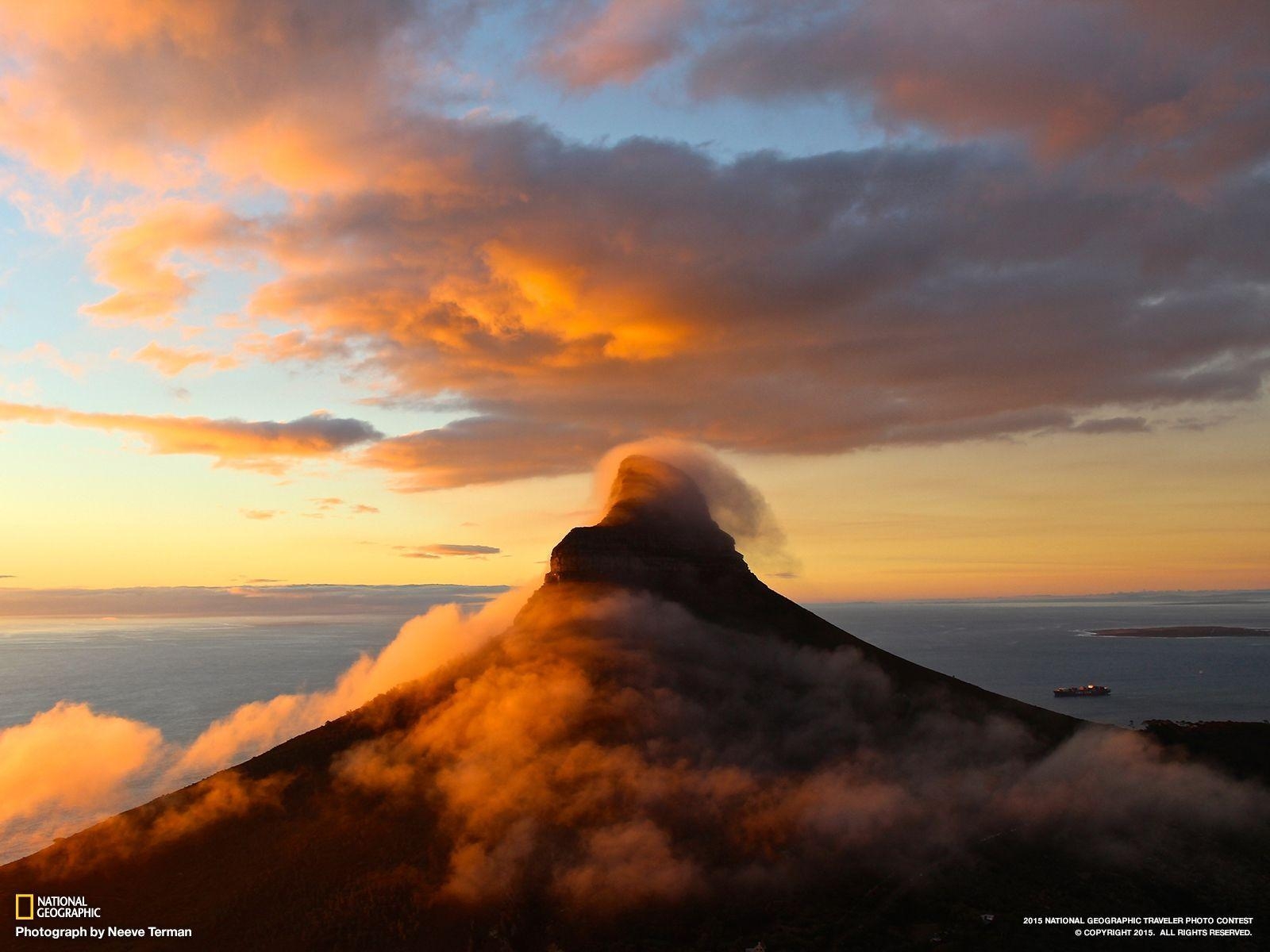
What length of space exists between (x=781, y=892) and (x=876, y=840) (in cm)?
1811

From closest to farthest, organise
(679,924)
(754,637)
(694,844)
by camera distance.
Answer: (679,924) < (694,844) < (754,637)

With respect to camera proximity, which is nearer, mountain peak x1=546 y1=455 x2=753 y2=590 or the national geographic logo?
the national geographic logo

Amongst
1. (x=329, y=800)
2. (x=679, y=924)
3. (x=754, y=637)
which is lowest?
(x=679, y=924)

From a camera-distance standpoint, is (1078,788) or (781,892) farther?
(1078,788)

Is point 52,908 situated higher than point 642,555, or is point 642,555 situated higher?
point 642,555

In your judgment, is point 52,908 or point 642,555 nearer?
point 52,908

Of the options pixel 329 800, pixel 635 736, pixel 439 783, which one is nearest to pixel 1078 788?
pixel 635 736

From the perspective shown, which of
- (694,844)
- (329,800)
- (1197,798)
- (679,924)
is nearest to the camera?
(679,924)

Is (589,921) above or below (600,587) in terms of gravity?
below

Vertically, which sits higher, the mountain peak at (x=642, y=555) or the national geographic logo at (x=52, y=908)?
the mountain peak at (x=642, y=555)

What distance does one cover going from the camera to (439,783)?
134m

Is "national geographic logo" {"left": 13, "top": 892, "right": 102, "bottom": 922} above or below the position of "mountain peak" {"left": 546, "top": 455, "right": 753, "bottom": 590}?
below

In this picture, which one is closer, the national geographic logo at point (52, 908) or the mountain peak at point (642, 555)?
the national geographic logo at point (52, 908)

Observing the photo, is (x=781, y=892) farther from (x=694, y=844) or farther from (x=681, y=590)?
(x=681, y=590)
